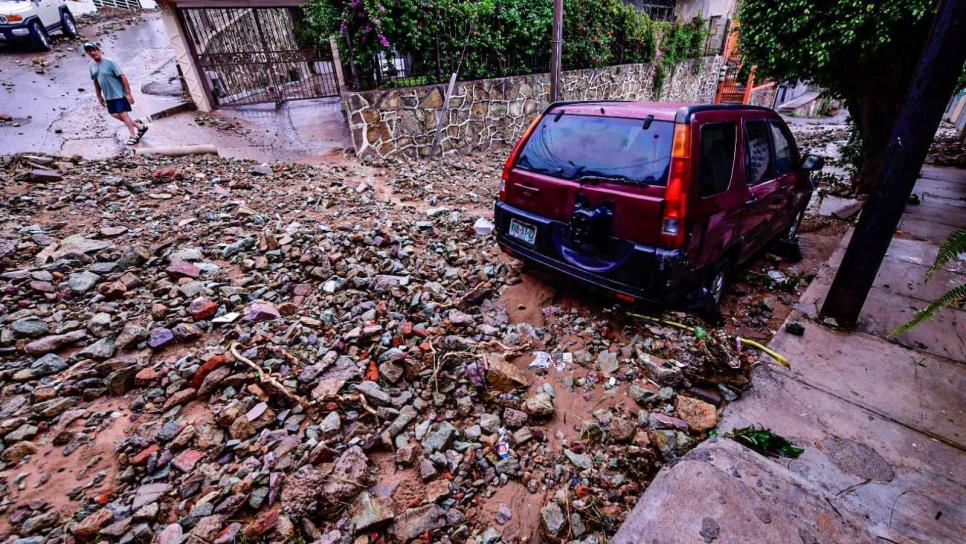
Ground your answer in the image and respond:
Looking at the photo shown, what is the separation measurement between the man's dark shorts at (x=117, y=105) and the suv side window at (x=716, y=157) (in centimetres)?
943

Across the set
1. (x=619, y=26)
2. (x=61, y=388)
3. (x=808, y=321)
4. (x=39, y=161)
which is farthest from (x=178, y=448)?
(x=619, y=26)

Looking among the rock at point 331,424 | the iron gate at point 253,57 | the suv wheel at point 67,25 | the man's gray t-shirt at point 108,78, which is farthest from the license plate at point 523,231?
the suv wheel at point 67,25

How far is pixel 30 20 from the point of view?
→ 11.7 metres

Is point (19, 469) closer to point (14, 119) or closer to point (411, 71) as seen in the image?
point (411, 71)

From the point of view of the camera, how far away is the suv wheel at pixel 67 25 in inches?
537

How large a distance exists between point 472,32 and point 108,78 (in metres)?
6.51

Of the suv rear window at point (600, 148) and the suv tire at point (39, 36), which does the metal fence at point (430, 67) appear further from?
the suv tire at point (39, 36)

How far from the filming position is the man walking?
699 cm

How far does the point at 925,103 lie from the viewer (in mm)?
2635

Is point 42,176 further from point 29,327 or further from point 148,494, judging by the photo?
point 148,494

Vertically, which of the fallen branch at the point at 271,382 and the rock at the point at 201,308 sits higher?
the rock at the point at 201,308

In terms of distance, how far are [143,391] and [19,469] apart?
59cm

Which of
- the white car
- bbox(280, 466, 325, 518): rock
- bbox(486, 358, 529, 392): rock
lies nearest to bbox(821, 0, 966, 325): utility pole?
bbox(486, 358, 529, 392): rock

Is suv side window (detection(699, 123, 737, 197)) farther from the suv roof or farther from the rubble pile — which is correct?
the rubble pile
